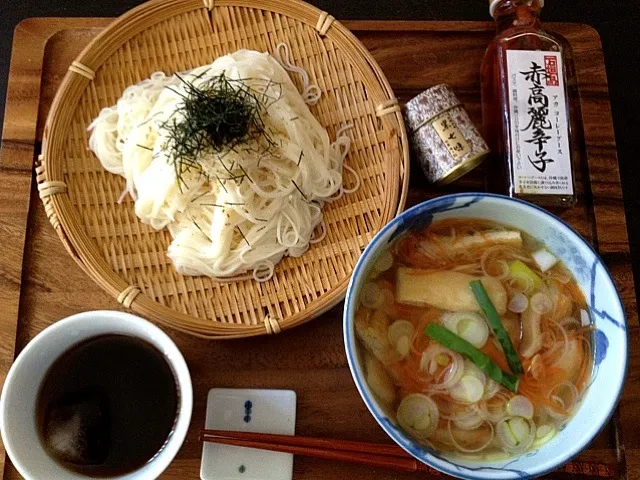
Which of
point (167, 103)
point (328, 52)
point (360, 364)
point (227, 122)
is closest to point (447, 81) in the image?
point (328, 52)

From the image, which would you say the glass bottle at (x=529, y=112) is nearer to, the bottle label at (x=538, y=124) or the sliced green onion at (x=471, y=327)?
the bottle label at (x=538, y=124)

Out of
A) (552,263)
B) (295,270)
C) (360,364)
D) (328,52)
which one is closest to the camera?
(360,364)

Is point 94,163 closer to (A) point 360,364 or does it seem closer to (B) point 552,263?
(A) point 360,364

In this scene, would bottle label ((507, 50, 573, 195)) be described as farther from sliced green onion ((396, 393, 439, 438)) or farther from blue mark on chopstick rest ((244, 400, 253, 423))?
blue mark on chopstick rest ((244, 400, 253, 423))

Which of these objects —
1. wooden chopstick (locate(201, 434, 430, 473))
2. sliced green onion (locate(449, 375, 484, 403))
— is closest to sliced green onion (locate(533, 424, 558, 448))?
sliced green onion (locate(449, 375, 484, 403))

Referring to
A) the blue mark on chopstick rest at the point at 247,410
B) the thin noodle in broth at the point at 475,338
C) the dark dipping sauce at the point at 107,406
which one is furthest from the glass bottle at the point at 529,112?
the dark dipping sauce at the point at 107,406

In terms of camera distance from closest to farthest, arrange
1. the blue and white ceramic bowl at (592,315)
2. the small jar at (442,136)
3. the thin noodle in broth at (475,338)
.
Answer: the blue and white ceramic bowl at (592,315)
the thin noodle in broth at (475,338)
the small jar at (442,136)
